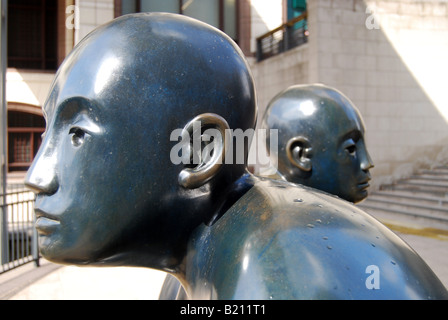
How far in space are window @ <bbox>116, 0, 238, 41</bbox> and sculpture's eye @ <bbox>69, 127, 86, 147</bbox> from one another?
1582 cm

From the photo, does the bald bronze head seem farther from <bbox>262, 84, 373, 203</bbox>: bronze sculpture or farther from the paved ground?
the paved ground

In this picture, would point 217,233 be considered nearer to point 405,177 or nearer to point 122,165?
Result: point 122,165

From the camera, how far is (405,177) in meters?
12.6

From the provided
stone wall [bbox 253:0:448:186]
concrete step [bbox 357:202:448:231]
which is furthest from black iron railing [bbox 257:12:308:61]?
concrete step [bbox 357:202:448:231]

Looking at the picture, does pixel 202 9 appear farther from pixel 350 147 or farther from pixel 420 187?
pixel 350 147

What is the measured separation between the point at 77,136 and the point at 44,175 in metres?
0.14

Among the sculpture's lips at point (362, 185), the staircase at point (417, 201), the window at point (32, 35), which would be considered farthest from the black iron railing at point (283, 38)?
the sculpture's lips at point (362, 185)

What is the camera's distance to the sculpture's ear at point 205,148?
1.16 meters

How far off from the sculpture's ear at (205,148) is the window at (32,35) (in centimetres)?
2018

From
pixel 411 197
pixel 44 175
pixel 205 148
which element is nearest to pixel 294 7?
pixel 411 197

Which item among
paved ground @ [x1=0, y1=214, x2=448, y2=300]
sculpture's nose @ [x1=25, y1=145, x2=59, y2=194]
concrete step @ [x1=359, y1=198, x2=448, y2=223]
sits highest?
sculpture's nose @ [x1=25, y1=145, x2=59, y2=194]

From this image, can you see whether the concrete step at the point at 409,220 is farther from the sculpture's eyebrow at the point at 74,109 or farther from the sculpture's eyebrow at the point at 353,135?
the sculpture's eyebrow at the point at 74,109

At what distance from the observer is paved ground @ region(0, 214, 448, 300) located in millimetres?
5152
